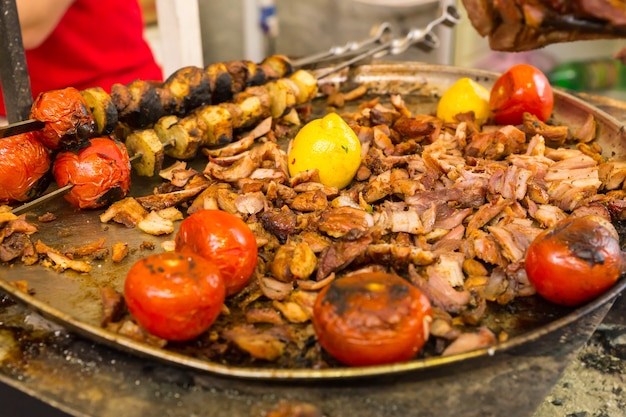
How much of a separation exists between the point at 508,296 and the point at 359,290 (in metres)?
0.63

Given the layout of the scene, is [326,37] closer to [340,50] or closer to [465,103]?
[340,50]

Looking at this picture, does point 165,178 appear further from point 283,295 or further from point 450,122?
point 450,122

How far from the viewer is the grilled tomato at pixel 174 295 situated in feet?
5.51

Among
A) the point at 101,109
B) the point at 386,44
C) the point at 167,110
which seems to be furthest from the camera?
the point at 386,44

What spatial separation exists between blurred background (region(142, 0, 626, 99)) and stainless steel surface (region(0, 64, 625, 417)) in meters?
2.82

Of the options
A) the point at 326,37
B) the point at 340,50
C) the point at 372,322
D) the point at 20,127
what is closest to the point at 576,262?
the point at 372,322

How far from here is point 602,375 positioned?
6.64 ft

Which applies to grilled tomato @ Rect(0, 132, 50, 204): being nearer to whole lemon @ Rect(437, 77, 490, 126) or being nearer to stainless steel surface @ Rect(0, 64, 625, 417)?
stainless steel surface @ Rect(0, 64, 625, 417)

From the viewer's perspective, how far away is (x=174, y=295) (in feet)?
5.50

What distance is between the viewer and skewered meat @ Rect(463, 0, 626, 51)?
191 cm

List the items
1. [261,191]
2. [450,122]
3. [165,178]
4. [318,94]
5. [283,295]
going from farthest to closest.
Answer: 1. [318,94]
2. [450,122]
3. [165,178]
4. [261,191]
5. [283,295]

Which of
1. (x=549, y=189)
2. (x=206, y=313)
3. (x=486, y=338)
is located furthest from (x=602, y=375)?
(x=206, y=313)

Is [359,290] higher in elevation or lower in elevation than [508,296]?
higher

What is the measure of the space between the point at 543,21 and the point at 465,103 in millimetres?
1252
